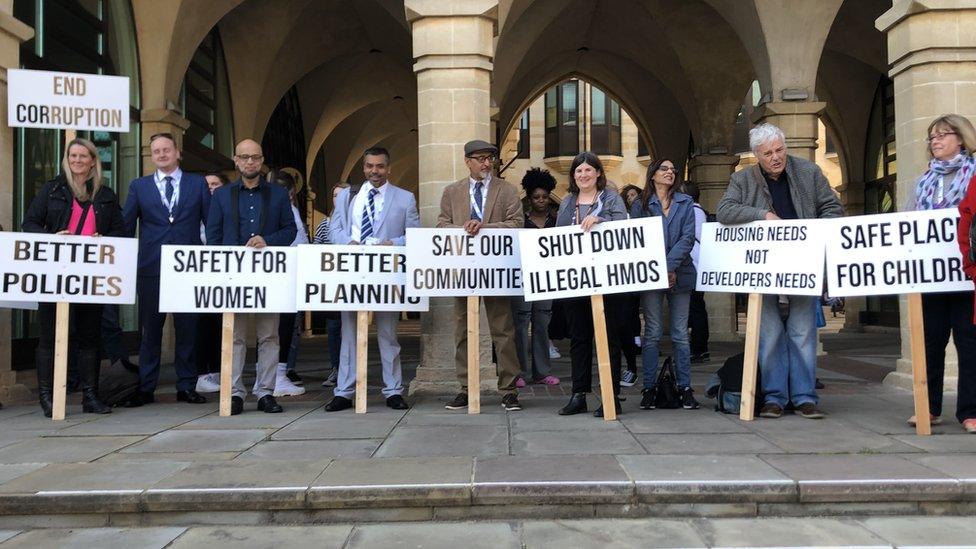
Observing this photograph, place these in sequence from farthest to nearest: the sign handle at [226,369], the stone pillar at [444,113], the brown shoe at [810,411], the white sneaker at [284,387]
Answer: the white sneaker at [284,387] → the stone pillar at [444,113] → the sign handle at [226,369] → the brown shoe at [810,411]

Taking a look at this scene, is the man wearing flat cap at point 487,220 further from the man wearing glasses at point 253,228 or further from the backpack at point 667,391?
the man wearing glasses at point 253,228

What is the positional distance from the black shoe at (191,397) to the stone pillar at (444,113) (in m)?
1.79

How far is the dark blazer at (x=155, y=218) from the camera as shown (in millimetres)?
6715

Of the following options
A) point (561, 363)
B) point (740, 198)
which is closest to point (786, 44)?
point (561, 363)

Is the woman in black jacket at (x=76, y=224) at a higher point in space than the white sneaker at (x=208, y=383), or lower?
higher

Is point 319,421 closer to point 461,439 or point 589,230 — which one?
point 461,439

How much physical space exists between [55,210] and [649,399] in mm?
4778

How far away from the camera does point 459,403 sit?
20.9ft

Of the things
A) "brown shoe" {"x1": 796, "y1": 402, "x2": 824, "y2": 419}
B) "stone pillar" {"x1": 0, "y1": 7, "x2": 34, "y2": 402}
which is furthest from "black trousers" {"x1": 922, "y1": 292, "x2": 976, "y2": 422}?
"stone pillar" {"x1": 0, "y1": 7, "x2": 34, "y2": 402}

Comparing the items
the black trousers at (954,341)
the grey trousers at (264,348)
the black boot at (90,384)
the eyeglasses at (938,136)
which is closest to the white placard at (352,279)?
the grey trousers at (264,348)

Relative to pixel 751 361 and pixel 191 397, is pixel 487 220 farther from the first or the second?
pixel 191 397

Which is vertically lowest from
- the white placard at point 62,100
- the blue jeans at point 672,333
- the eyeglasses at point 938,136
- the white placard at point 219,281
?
the blue jeans at point 672,333

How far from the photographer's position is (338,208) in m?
6.84

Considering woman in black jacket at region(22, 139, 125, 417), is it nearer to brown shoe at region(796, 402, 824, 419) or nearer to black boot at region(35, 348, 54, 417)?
black boot at region(35, 348, 54, 417)
